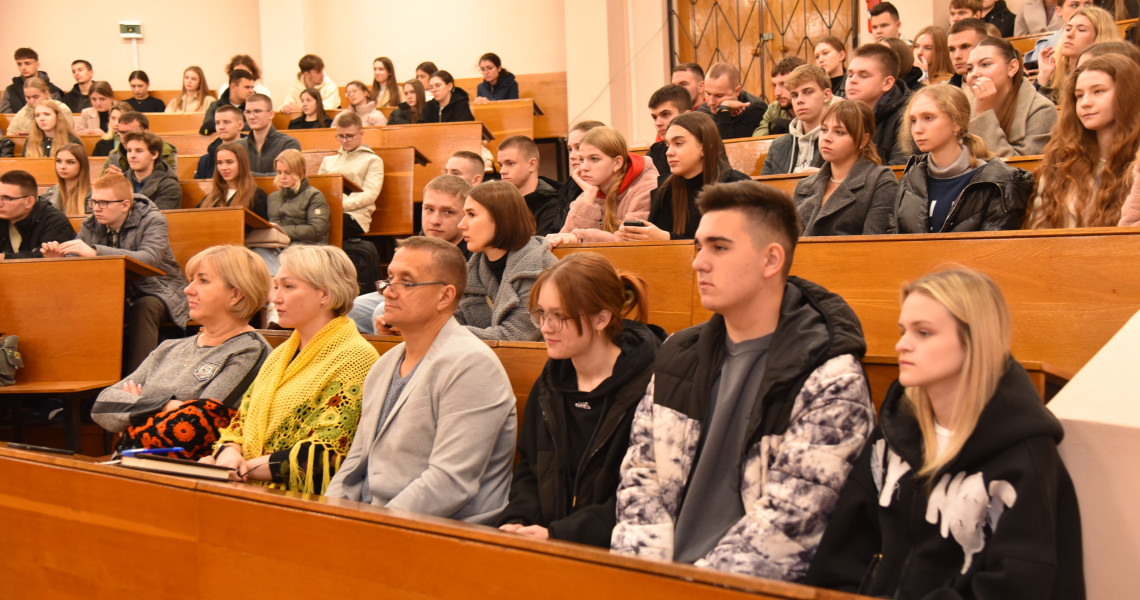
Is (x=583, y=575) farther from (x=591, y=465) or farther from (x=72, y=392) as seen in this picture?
(x=72, y=392)

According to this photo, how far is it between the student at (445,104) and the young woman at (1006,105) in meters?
4.33

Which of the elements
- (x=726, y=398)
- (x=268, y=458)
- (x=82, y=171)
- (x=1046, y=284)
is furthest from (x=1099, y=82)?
(x=82, y=171)

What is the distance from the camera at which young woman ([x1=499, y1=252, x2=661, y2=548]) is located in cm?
193

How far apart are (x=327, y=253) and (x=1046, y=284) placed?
177 cm

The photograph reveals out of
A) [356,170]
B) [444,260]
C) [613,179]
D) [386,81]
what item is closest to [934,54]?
[613,179]

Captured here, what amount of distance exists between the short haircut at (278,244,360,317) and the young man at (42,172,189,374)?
1.46 m

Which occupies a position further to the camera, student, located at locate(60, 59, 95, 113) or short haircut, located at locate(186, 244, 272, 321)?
student, located at locate(60, 59, 95, 113)

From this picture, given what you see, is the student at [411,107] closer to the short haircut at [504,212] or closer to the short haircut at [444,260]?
the short haircut at [504,212]

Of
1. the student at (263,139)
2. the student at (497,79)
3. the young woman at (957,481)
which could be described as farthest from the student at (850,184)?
the student at (497,79)

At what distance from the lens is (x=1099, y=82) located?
2.54 m

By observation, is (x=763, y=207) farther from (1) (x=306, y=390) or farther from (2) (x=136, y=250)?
(2) (x=136, y=250)

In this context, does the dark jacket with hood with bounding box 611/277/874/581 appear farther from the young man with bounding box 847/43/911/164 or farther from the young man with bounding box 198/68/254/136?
the young man with bounding box 198/68/254/136

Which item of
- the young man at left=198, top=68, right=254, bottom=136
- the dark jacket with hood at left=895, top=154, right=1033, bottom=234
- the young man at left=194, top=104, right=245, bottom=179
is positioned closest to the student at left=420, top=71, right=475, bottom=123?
the young man at left=198, top=68, right=254, bottom=136

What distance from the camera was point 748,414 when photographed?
166 cm
